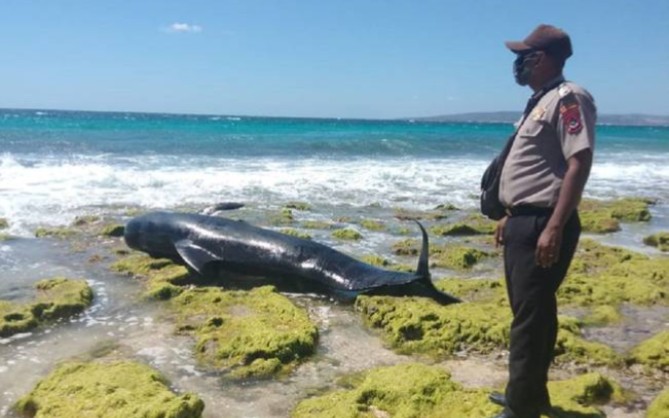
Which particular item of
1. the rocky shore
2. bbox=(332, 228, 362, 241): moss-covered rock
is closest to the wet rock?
bbox=(332, 228, 362, 241): moss-covered rock

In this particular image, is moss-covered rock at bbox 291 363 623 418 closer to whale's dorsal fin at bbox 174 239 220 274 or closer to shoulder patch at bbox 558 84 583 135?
shoulder patch at bbox 558 84 583 135

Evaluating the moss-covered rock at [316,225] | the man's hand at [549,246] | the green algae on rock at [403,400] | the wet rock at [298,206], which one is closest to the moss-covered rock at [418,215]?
the moss-covered rock at [316,225]

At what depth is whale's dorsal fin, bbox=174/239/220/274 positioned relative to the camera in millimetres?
7957

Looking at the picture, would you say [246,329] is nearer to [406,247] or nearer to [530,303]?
[530,303]

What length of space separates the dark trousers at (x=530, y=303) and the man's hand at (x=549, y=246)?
9cm

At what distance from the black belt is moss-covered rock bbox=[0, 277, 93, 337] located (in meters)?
4.74

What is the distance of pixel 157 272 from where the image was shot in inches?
326

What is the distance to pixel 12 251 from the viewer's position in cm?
922

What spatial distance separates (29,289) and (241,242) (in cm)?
253

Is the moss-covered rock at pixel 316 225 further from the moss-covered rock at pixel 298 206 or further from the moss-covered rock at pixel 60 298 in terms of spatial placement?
the moss-covered rock at pixel 60 298

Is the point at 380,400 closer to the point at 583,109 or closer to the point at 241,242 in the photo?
the point at 583,109

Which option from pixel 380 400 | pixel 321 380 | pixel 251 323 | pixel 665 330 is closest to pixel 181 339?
pixel 251 323

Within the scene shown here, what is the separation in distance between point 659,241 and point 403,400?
7.83m

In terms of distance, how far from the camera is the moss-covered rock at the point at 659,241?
1030 centimetres
